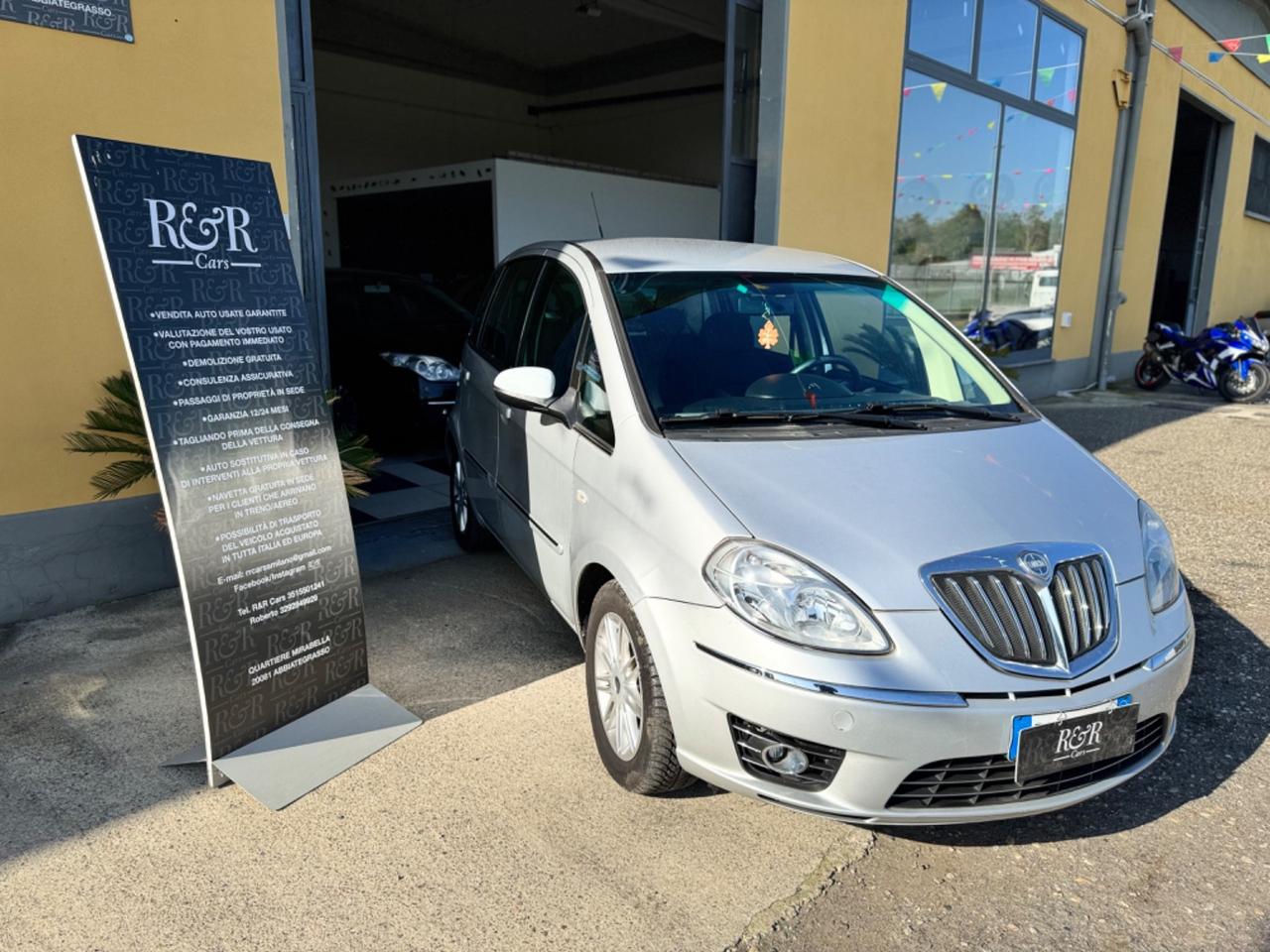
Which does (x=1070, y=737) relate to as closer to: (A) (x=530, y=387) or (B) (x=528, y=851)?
(B) (x=528, y=851)

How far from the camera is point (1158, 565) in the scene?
2693 mm

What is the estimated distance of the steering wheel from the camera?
132 inches

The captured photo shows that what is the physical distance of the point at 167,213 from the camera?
2.72 m

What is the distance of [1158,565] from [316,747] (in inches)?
105

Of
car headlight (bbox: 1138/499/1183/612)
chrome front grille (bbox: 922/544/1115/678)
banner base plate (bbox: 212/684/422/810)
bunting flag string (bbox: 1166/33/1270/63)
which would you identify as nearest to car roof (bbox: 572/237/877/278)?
car headlight (bbox: 1138/499/1183/612)

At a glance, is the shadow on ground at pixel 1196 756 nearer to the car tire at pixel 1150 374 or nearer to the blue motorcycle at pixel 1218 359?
the blue motorcycle at pixel 1218 359

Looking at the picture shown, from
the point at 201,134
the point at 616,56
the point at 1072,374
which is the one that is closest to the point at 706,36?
the point at 616,56

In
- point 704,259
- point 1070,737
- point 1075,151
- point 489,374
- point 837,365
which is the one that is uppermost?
point 1075,151

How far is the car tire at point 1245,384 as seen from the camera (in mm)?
11031

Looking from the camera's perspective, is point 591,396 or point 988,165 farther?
point 988,165

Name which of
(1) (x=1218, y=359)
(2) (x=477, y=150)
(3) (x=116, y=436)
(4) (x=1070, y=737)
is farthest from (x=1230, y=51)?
(3) (x=116, y=436)

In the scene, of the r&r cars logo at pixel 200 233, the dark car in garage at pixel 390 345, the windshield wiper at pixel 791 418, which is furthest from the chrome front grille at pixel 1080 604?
the dark car in garage at pixel 390 345

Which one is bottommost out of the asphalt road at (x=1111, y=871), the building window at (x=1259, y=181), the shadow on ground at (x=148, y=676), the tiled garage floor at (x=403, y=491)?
the asphalt road at (x=1111, y=871)

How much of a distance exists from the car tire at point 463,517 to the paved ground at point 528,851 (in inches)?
52.2
